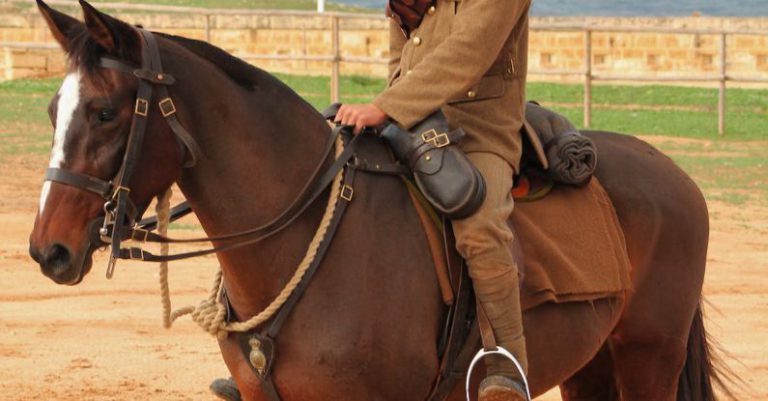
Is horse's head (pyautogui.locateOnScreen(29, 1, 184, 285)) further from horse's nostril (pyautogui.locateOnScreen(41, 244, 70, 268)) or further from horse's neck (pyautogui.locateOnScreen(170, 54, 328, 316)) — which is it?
horse's neck (pyautogui.locateOnScreen(170, 54, 328, 316))

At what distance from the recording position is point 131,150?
389 cm

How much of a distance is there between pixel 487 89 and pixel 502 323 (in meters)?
0.85

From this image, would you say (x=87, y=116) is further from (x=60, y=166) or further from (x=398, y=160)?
(x=398, y=160)

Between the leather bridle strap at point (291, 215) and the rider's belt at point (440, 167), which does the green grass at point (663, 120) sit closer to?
the rider's belt at point (440, 167)

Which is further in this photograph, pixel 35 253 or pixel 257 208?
pixel 257 208

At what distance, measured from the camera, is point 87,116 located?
3.89m

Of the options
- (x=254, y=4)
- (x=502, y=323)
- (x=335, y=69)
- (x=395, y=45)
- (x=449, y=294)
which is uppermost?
(x=254, y=4)

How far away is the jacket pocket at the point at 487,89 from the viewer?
4.72 m

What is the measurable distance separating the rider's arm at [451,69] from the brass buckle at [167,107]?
0.77 m

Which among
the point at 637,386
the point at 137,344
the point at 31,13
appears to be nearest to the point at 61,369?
the point at 137,344

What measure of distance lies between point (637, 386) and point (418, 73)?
1.77 m

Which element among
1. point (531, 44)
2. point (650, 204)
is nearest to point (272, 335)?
point (650, 204)

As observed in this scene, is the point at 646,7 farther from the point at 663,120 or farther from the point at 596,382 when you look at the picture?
the point at 596,382

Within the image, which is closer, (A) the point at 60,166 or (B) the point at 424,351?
(A) the point at 60,166
